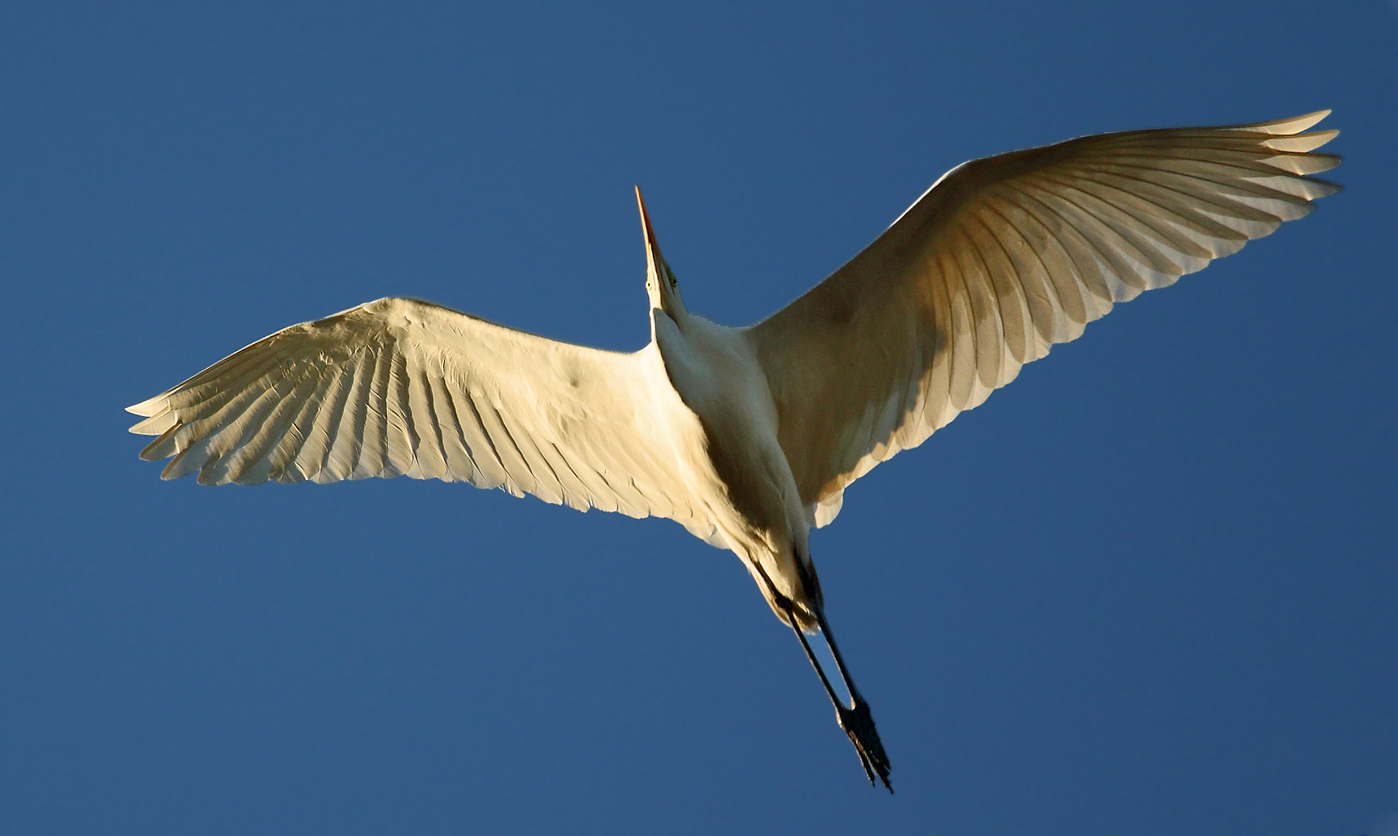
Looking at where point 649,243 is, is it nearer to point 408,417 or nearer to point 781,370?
point 781,370

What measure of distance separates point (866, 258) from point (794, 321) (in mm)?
491

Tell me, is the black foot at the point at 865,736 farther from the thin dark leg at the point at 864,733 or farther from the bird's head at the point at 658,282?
the bird's head at the point at 658,282

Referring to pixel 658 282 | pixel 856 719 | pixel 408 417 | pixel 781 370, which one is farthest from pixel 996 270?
pixel 408 417

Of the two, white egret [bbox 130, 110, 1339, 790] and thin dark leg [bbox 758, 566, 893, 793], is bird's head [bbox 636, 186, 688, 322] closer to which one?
white egret [bbox 130, 110, 1339, 790]

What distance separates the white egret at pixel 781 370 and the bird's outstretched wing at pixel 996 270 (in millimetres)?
11

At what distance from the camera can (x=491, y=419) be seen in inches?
297


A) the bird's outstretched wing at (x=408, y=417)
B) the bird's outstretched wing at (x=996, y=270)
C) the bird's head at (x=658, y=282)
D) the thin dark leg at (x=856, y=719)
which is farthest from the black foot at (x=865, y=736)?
the bird's head at (x=658, y=282)

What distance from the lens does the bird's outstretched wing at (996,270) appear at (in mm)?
6414

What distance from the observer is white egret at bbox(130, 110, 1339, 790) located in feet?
21.0

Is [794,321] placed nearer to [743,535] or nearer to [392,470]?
[743,535]

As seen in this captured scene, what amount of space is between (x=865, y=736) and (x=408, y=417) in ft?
10.5

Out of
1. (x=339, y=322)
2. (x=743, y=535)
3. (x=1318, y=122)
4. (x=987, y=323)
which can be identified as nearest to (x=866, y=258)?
(x=987, y=323)

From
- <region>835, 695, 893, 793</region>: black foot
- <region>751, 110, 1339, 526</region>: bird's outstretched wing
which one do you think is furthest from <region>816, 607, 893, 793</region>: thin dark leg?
<region>751, 110, 1339, 526</region>: bird's outstretched wing

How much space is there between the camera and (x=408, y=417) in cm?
770
